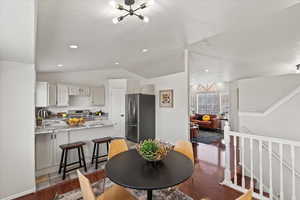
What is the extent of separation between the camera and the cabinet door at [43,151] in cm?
294

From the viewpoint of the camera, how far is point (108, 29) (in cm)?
240

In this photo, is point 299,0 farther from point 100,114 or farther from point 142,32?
point 100,114

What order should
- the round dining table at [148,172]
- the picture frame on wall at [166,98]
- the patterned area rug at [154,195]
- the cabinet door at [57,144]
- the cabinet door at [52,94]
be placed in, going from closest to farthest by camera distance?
1. the round dining table at [148,172]
2. the patterned area rug at [154,195]
3. the cabinet door at [57,144]
4. the cabinet door at [52,94]
5. the picture frame on wall at [166,98]

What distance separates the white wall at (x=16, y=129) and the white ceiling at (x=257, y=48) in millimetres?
3620

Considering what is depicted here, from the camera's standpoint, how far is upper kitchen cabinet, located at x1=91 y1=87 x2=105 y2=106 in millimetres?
5773

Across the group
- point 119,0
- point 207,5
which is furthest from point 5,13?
point 207,5

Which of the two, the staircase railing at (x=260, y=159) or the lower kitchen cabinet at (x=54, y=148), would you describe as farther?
the lower kitchen cabinet at (x=54, y=148)

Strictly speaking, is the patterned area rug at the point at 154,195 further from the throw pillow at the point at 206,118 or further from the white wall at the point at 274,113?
the throw pillow at the point at 206,118

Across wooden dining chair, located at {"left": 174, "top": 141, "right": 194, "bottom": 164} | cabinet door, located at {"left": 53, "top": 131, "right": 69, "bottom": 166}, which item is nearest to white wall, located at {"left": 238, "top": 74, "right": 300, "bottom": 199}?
wooden dining chair, located at {"left": 174, "top": 141, "right": 194, "bottom": 164}

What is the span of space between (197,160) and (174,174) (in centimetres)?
279

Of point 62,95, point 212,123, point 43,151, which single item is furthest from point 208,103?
point 43,151

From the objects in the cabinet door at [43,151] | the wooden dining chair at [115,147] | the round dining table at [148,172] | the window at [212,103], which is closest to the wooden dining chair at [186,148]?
the round dining table at [148,172]

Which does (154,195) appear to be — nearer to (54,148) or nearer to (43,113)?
(54,148)

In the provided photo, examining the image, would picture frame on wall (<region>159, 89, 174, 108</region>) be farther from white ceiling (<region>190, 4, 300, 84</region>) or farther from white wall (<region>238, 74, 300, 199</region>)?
white wall (<region>238, 74, 300, 199</region>)
